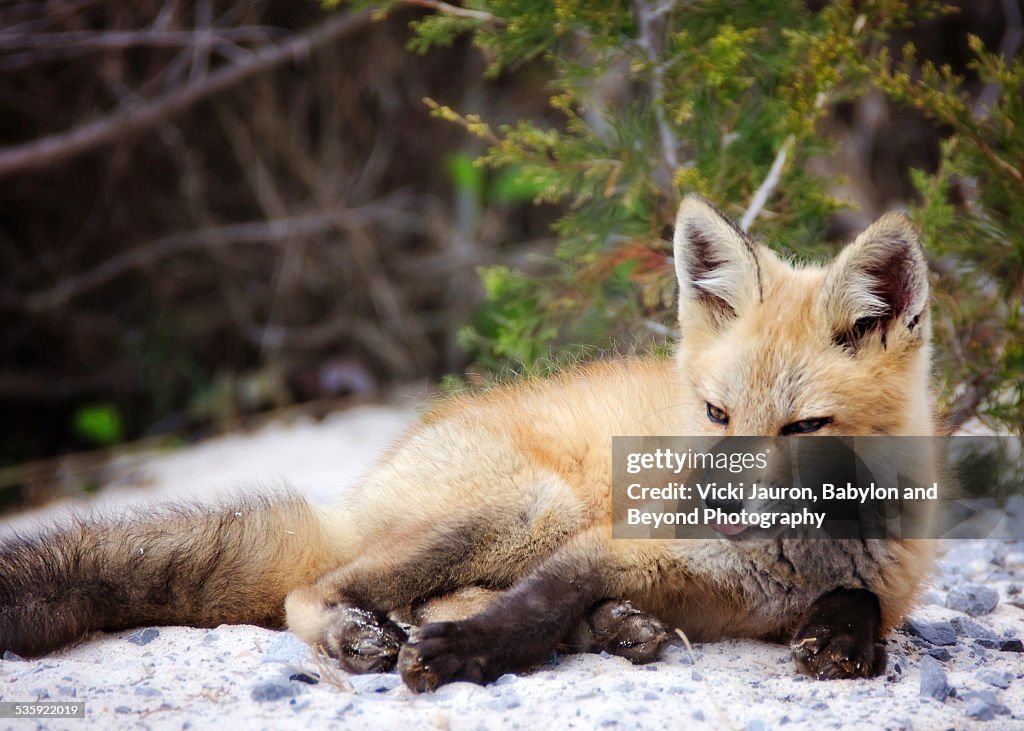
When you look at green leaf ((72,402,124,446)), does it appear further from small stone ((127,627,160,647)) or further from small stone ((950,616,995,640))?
small stone ((950,616,995,640))

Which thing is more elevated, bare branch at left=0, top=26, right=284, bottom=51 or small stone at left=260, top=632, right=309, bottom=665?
bare branch at left=0, top=26, right=284, bottom=51

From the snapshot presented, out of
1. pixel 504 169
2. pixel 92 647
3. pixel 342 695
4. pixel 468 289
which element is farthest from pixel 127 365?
pixel 342 695

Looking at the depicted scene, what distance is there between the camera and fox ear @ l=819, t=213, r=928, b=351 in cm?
229

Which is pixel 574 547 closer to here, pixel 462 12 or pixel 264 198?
pixel 462 12

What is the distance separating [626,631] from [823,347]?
878 mm

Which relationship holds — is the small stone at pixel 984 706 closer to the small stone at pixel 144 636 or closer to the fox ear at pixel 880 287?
the fox ear at pixel 880 287

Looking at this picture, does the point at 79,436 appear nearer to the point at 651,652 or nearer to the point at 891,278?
the point at 651,652

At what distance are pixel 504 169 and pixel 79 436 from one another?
373 centimetres

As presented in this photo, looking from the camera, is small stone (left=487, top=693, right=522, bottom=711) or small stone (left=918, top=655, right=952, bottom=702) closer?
small stone (left=487, top=693, right=522, bottom=711)

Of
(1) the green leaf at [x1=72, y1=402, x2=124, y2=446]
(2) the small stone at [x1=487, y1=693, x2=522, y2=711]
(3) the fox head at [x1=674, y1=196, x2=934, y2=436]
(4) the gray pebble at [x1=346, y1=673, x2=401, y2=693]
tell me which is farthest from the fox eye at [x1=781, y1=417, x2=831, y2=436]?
(1) the green leaf at [x1=72, y1=402, x2=124, y2=446]

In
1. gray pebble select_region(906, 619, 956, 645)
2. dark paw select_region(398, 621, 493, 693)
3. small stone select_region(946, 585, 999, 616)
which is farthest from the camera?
small stone select_region(946, 585, 999, 616)

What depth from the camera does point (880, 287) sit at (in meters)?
2.36

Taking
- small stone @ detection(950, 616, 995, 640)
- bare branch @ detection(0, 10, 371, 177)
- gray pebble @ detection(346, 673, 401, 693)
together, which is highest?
bare branch @ detection(0, 10, 371, 177)

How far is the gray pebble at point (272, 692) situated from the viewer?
2.10 metres
